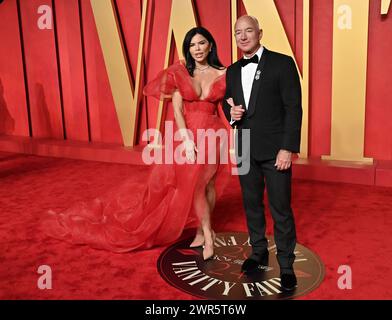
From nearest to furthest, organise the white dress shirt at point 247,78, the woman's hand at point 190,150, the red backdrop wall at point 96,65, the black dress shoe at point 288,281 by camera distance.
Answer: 1. the white dress shirt at point 247,78
2. the black dress shoe at point 288,281
3. the woman's hand at point 190,150
4. the red backdrop wall at point 96,65

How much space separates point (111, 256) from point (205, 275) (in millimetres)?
706

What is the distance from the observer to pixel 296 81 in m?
2.42

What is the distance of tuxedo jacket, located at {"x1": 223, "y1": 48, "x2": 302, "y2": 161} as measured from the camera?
2.41 metres

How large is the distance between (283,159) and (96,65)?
162 inches

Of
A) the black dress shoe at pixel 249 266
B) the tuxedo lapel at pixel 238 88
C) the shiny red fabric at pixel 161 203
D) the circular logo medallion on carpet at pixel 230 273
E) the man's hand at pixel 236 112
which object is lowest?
the circular logo medallion on carpet at pixel 230 273

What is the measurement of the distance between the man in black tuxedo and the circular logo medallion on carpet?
0.14 meters

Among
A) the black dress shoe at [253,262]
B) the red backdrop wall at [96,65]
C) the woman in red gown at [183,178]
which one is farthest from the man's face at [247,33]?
the red backdrop wall at [96,65]

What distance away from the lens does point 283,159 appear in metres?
2.44

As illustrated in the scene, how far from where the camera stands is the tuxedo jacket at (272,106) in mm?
2408

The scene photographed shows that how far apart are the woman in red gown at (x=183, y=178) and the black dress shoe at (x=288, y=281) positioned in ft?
1.95

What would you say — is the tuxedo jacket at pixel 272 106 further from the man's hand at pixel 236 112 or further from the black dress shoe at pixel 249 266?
the black dress shoe at pixel 249 266

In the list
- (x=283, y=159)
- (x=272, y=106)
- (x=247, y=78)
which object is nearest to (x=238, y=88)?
(x=247, y=78)

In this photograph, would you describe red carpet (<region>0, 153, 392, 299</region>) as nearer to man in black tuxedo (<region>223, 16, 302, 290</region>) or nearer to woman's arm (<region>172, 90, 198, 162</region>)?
man in black tuxedo (<region>223, 16, 302, 290</region>)

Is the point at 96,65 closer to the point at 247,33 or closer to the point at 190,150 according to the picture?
the point at 190,150
